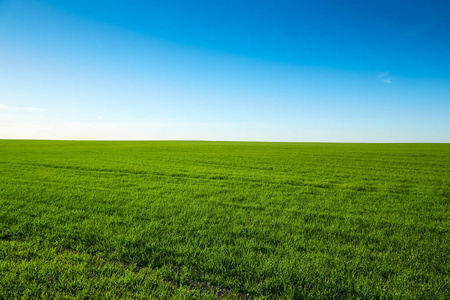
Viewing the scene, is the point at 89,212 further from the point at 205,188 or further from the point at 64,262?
the point at 205,188

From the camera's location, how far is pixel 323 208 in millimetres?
8195

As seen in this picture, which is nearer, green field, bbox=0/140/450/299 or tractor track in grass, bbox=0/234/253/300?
tractor track in grass, bbox=0/234/253/300

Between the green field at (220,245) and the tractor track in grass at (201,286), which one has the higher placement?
the green field at (220,245)

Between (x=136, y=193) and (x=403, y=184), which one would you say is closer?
(x=136, y=193)

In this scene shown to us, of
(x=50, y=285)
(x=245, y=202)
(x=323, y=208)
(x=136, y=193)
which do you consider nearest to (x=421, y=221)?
(x=323, y=208)

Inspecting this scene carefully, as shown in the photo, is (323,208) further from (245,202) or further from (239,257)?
(239,257)

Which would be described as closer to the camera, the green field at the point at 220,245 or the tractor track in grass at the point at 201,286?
the tractor track in grass at the point at 201,286

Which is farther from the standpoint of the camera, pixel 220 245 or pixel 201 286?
pixel 220 245

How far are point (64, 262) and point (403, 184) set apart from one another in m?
15.4

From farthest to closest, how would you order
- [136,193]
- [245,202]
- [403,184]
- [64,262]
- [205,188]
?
[403,184] → [205,188] → [136,193] → [245,202] → [64,262]

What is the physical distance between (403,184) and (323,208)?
7.73m

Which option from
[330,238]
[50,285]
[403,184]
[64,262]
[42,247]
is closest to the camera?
[50,285]

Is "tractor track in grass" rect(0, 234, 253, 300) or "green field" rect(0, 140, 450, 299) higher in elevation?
"green field" rect(0, 140, 450, 299)

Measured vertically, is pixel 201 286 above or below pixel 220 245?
below
